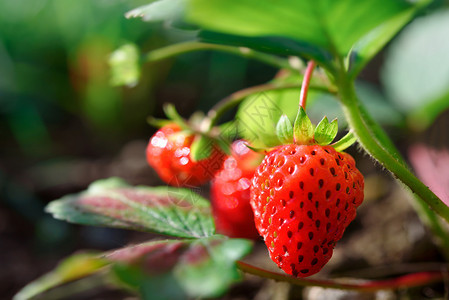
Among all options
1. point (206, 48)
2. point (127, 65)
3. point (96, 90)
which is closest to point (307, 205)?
point (206, 48)

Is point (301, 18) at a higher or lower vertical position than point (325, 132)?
higher

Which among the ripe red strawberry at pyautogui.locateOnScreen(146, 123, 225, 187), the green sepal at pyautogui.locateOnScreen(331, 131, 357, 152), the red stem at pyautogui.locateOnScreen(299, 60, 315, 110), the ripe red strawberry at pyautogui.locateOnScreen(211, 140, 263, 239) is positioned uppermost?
the red stem at pyautogui.locateOnScreen(299, 60, 315, 110)

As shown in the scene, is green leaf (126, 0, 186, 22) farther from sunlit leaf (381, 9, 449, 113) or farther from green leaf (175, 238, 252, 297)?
sunlit leaf (381, 9, 449, 113)

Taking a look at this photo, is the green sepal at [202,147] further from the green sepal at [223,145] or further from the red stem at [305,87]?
the red stem at [305,87]

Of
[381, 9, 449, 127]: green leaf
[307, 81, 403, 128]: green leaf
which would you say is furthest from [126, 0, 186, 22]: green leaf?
[381, 9, 449, 127]: green leaf

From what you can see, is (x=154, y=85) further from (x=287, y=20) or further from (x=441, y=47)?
(x=287, y=20)

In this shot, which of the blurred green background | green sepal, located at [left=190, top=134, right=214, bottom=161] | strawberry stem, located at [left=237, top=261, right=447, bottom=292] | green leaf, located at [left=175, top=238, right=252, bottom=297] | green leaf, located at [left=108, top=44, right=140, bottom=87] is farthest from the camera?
the blurred green background

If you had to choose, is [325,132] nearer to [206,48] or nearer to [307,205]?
[307,205]
